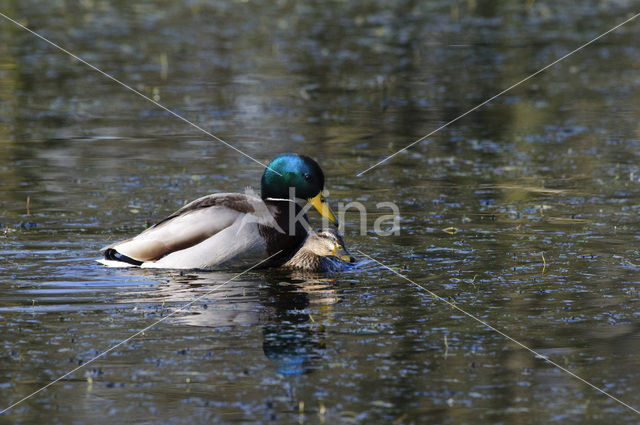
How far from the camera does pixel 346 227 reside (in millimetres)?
10930

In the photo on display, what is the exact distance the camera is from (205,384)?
6434 mm

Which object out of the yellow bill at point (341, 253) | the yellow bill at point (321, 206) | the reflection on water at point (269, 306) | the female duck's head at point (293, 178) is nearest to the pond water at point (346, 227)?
the reflection on water at point (269, 306)

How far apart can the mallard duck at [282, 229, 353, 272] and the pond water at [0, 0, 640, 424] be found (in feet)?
0.65

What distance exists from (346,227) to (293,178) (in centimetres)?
136

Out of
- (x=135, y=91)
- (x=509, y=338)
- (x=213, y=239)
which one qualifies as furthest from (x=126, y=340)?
(x=135, y=91)

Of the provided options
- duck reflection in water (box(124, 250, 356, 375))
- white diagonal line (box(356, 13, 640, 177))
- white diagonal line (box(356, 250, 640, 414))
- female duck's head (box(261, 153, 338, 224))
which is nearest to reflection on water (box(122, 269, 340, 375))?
duck reflection in water (box(124, 250, 356, 375))

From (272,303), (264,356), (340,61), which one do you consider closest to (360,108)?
(340,61)

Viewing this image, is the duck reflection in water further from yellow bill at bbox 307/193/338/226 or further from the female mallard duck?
yellow bill at bbox 307/193/338/226

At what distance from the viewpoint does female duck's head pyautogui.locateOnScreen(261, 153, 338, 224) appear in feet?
31.9

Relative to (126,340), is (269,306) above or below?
above

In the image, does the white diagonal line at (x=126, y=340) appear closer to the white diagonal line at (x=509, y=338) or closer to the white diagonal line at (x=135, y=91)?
the white diagonal line at (x=135, y=91)

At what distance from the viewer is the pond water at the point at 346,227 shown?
640 cm

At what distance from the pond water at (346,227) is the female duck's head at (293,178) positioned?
79cm

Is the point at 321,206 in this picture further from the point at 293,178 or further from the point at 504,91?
the point at 504,91
